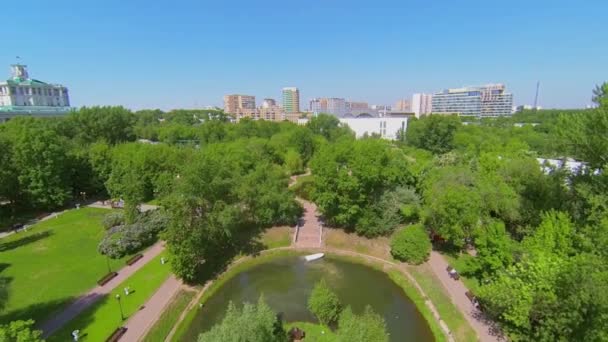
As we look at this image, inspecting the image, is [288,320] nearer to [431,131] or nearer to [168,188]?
[168,188]

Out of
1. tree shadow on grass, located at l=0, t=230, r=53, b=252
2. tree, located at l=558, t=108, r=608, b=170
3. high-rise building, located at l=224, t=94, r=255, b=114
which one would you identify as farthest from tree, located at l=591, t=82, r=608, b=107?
high-rise building, located at l=224, t=94, r=255, b=114

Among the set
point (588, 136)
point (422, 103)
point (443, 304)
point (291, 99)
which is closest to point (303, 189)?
point (443, 304)

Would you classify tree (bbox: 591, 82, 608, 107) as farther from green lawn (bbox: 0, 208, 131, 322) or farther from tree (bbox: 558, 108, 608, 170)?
green lawn (bbox: 0, 208, 131, 322)

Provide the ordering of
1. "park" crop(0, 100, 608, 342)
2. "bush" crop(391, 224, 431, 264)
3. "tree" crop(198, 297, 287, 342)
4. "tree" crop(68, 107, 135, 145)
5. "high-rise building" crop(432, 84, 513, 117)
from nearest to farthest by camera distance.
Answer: "tree" crop(198, 297, 287, 342) < "park" crop(0, 100, 608, 342) < "bush" crop(391, 224, 431, 264) < "tree" crop(68, 107, 135, 145) < "high-rise building" crop(432, 84, 513, 117)

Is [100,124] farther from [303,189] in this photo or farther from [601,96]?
[601,96]

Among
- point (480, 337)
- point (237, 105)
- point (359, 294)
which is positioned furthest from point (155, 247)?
point (237, 105)
